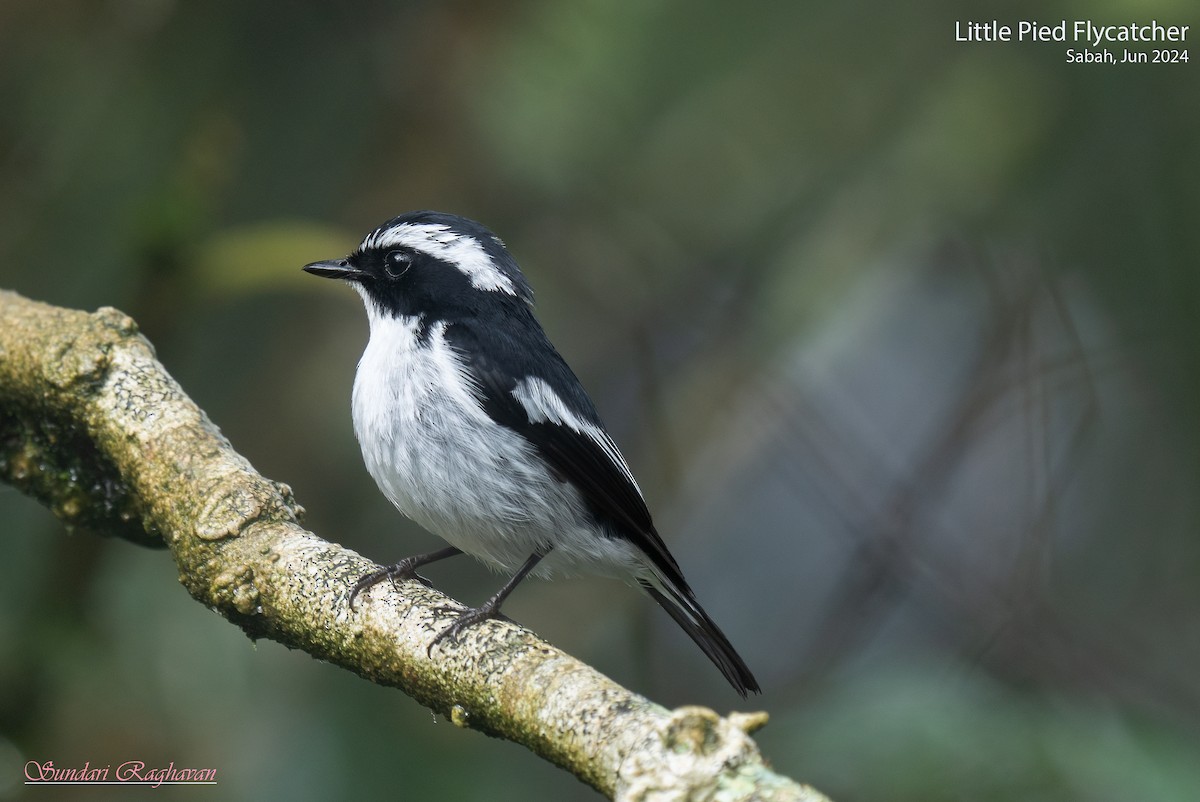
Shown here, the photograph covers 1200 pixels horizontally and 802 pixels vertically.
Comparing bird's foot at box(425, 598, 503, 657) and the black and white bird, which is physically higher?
the black and white bird

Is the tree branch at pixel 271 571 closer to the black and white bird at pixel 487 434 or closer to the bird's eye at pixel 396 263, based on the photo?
the black and white bird at pixel 487 434

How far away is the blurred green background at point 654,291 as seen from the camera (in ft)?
13.2

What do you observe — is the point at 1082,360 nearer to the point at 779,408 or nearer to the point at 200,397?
the point at 779,408

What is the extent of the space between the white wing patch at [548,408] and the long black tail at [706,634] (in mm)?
358

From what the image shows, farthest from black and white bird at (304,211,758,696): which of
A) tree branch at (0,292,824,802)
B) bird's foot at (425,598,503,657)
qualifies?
bird's foot at (425,598,503,657)

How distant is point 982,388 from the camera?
534 centimetres

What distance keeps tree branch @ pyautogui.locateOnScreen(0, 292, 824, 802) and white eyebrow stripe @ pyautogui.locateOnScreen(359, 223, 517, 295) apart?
0.83 meters

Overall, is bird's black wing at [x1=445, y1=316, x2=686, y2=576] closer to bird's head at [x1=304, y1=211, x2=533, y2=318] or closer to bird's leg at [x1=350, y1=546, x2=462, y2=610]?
bird's head at [x1=304, y1=211, x2=533, y2=318]

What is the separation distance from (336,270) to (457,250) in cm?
38

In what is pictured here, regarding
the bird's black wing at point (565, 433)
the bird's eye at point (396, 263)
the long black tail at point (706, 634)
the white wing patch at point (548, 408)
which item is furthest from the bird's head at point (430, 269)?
the long black tail at point (706, 634)

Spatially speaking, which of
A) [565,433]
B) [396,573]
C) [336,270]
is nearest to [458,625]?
[396,573]

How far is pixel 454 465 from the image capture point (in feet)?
10.5

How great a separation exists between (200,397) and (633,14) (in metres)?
2.27

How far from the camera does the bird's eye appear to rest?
12.1 ft
